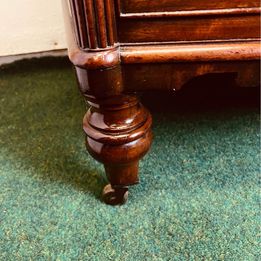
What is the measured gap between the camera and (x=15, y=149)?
70cm

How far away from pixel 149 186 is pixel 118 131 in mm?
155

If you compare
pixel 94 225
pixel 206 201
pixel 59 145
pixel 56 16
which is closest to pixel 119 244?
pixel 94 225

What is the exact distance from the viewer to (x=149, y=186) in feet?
1.94

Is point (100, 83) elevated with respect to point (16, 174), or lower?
elevated

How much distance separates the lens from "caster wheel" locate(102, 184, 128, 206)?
0.55 metres

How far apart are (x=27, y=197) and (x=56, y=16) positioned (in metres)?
0.59

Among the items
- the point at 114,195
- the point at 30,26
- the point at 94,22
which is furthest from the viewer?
the point at 30,26

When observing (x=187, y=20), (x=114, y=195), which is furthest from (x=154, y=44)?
(x=114, y=195)

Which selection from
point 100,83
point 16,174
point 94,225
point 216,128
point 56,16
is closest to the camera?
point 100,83

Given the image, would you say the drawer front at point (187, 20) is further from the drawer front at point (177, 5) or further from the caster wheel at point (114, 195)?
the caster wheel at point (114, 195)

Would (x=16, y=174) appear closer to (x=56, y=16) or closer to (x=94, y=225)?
(x=94, y=225)

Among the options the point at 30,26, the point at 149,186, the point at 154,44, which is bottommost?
the point at 149,186

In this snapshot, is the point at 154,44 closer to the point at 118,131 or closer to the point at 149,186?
the point at 118,131

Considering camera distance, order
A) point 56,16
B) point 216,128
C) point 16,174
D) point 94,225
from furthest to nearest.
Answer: point 56,16 → point 216,128 → point 16,174 → point 94,225
